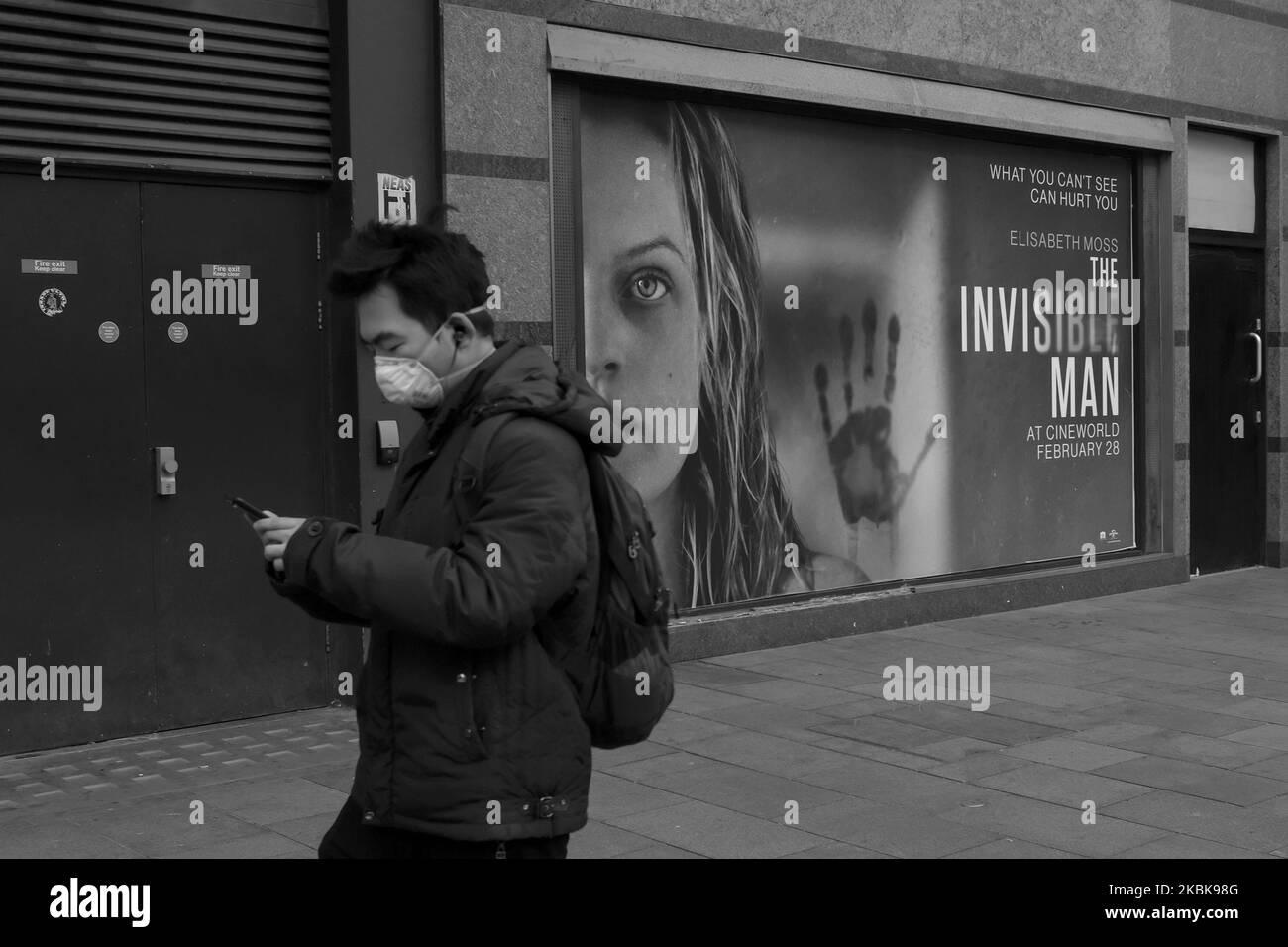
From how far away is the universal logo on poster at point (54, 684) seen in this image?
6742mm

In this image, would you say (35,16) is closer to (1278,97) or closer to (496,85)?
(496,85)

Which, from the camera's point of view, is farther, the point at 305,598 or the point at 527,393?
the point at 305,598

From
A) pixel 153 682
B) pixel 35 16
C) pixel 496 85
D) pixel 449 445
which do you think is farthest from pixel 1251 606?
pixel 449 445

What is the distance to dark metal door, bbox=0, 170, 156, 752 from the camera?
6.74 metres

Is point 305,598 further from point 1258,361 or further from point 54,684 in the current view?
point 1258,361

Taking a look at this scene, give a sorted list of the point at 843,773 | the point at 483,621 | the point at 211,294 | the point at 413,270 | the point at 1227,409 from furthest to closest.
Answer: the point at 1227,409
the point at 211,294
the point at 843,773
the point at 413,270
the point at 483,621

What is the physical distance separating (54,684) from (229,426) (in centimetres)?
139

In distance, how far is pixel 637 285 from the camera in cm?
888

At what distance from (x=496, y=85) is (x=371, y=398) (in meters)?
1.77

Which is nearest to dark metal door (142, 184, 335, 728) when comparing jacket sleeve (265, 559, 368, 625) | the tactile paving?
the tactile paving

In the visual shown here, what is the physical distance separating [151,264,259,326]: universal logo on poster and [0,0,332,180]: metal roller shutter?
47 cm
